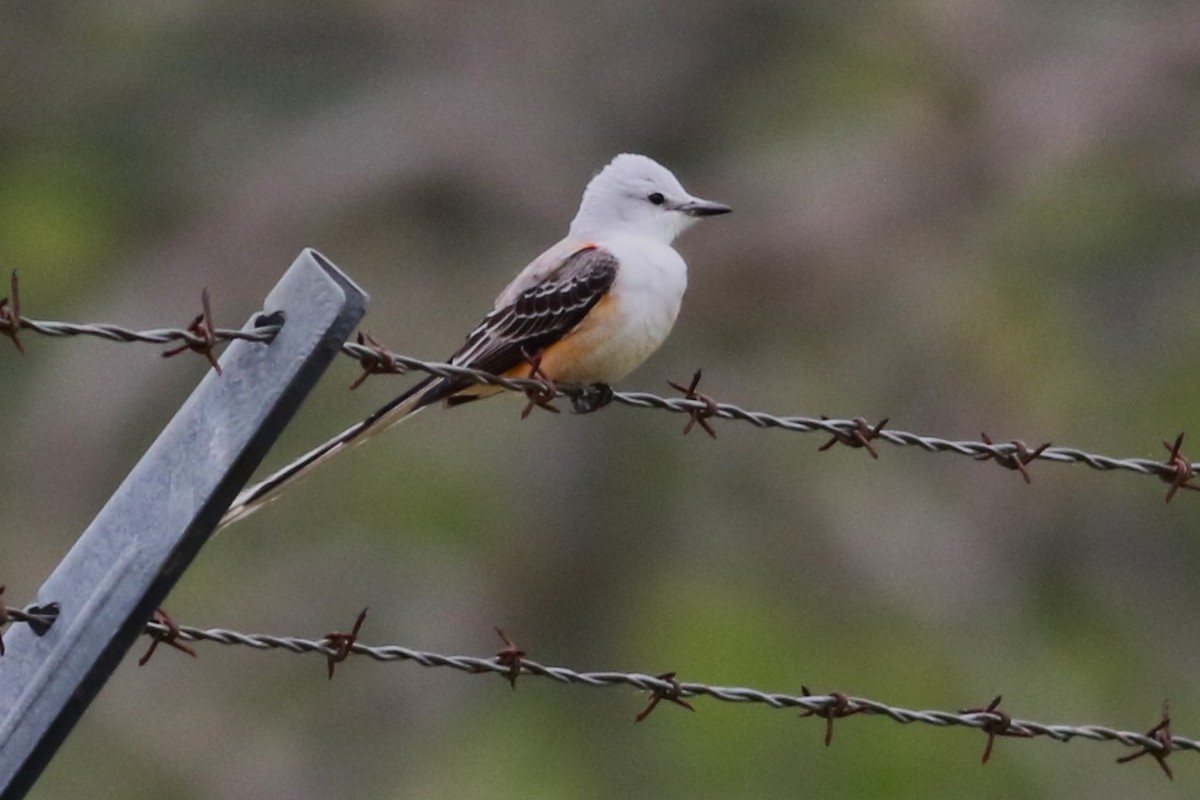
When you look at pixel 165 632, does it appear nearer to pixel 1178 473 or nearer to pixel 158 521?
pixel 158 521

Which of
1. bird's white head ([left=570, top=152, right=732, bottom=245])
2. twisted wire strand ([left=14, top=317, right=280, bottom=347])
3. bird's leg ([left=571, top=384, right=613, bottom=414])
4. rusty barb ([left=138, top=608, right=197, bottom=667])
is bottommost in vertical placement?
rusty barb ([left=138, top=608, right=197, bottom=667])

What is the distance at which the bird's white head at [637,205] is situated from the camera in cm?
628

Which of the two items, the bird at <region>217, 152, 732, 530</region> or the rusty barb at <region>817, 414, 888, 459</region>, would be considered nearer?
the rusty barb at <region>817, 414, 888, 459</region>

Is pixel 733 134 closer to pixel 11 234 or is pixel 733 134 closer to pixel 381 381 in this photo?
pixel 381 381

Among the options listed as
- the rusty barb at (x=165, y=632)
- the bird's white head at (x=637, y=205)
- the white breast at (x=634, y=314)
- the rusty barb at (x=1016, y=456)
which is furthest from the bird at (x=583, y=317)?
the rusty barb at (x=165, y=632)

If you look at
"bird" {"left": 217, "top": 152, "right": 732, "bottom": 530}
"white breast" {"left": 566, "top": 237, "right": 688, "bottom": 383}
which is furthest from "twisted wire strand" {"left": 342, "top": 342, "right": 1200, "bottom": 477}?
"white breast" {"left": 566, "top": 237, "right": 688, "bottom": 383}

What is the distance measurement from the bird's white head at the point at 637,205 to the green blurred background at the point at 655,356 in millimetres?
5144

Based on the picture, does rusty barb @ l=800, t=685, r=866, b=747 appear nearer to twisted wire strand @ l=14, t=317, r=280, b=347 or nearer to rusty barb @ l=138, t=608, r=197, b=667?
rusty barb @ l=138, t=608, r=197, b=667

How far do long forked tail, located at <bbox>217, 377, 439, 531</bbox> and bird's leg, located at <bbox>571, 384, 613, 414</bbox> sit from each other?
38 cm

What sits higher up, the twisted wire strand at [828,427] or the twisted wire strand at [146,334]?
the twisted wire strand at [828,427]

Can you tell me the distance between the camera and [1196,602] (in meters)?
12.2

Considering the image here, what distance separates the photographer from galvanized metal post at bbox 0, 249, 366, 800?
128 inches

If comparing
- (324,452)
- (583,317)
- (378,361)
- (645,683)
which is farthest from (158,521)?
(583,317)

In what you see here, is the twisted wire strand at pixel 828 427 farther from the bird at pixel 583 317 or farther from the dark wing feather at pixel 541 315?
the dark wing feather at pixel 541 315
